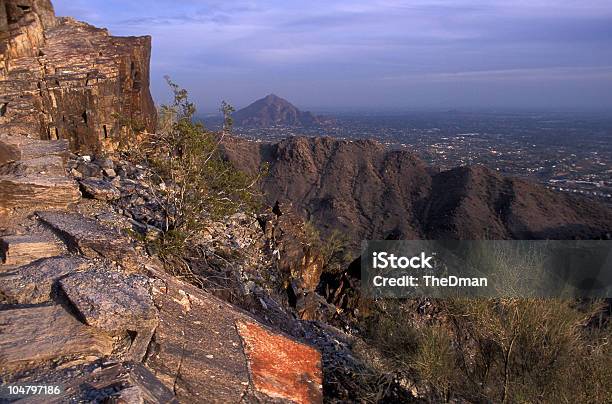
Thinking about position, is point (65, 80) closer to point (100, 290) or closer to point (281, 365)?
point (100, 290)

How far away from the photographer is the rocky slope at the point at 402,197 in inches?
1417

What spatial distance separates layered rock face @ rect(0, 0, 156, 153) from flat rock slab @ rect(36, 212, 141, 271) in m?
2.88

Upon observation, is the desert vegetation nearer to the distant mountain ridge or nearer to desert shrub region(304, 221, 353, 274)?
desert shrub region(304, 221, 353, 274)

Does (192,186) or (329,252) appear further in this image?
(329,252)

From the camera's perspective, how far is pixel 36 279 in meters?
4.98

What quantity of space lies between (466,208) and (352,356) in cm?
3179

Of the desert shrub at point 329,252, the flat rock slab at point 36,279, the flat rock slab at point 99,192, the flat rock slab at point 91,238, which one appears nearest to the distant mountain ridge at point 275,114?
the desert shrub at point 329,252

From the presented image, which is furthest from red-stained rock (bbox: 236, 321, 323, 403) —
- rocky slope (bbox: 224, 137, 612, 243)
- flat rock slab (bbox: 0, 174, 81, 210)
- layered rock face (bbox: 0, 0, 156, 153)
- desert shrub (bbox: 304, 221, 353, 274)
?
rocky slope (bbox: 224, 137, 612, 243)

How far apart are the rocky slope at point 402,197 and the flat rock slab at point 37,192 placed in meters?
26.8

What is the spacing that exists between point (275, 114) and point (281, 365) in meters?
108

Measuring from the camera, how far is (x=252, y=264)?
398 inches

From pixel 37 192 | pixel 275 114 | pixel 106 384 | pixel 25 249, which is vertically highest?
pixel 275 114

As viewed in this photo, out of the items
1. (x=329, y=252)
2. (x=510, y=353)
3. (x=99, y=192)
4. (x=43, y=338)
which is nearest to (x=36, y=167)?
(x=99, y=192)

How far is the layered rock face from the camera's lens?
32.8 ft
